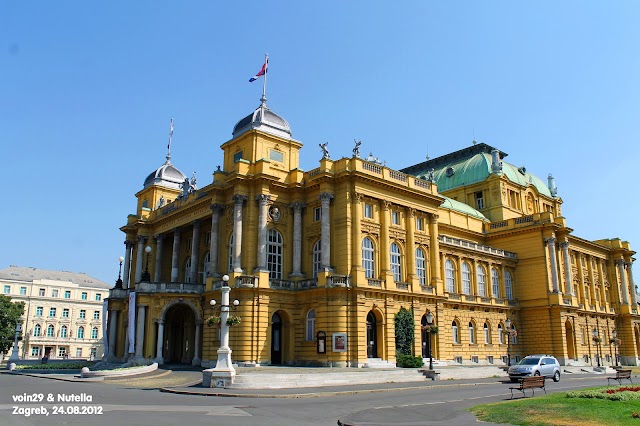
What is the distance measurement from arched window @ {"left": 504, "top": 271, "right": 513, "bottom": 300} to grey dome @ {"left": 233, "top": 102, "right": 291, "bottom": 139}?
29674 mm

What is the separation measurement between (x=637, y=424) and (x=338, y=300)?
27938 mm

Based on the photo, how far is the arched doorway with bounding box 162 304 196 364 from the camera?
52.8 meters

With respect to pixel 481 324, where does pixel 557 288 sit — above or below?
above

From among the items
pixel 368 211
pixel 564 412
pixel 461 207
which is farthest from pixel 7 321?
pixel 564 412

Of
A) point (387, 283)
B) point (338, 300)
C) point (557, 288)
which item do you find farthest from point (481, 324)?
point (338, 300)

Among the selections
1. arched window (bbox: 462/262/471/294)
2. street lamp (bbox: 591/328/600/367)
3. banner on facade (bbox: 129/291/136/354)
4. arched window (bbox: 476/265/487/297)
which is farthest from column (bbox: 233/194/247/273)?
street lamp (bbox: 591/328/600/367)

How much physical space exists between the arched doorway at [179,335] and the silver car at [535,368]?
29.5m

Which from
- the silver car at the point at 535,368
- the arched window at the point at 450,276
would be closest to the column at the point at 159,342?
the arched window at the point at 450,276

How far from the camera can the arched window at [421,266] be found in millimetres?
49656

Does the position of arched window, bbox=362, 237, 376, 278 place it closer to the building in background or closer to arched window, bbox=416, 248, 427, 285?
arched window, bbox=416, 248, 427, 285

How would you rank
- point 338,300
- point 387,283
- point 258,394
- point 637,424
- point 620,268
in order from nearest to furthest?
point 637,424 < point 258,394 < point 338,300 < point 387,283 < point 620,268

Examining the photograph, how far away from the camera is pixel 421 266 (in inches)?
1970

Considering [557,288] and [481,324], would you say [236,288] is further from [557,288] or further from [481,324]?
[557,288]

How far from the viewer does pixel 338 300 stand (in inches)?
1652
